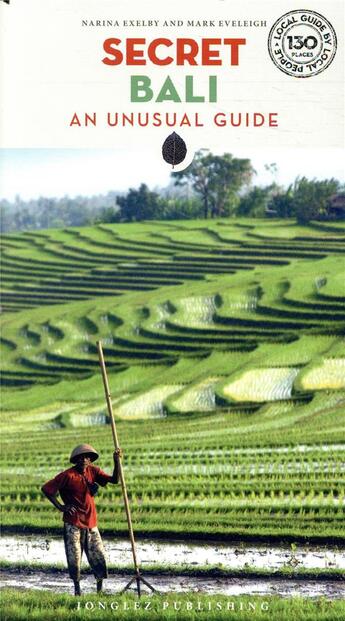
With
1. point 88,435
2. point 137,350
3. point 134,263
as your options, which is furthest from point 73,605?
point 134,263

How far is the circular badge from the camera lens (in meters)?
7.27

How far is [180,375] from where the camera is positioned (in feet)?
65.2

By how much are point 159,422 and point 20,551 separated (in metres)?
7.63

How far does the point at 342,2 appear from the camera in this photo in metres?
7.29

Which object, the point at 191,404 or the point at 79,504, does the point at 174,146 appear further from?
the point at 191,404

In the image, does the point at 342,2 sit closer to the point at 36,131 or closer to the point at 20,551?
the point at 36,131

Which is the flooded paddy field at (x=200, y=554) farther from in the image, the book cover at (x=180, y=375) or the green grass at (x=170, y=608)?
the green grass at (x=170, y=608)

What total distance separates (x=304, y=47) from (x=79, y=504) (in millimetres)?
2732

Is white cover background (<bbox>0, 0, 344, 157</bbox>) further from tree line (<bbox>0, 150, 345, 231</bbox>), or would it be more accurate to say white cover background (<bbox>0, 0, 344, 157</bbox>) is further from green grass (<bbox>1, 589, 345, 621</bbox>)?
tree line (<bbox>0, 150, 345, 231</bbox>)

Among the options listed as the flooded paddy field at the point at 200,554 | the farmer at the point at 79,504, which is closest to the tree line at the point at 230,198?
the flooded paddy field at the point at 200,554

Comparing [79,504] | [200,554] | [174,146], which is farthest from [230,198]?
[79,504]

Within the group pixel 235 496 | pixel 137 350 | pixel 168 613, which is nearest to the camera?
pixel 168 613

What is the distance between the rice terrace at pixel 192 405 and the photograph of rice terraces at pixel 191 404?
0.11 feet

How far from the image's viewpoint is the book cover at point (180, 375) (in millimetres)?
7078
